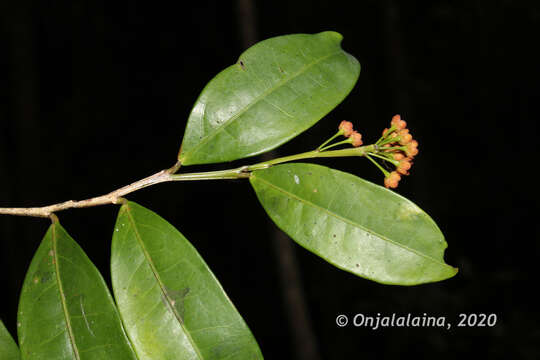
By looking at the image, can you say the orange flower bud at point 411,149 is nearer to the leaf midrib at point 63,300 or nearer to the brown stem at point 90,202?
the brown stem at point 90,202

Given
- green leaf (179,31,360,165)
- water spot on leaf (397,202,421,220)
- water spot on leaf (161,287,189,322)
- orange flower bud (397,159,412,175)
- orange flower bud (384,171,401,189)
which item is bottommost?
water spot on leaf (161,287,189,322)

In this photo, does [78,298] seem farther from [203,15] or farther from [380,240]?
[203,15]

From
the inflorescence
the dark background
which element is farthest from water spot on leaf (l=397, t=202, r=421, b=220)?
the dark background

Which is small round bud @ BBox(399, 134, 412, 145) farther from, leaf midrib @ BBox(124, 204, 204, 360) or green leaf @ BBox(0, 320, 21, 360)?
green leaf @ BBox(0, 320, 21, 360)

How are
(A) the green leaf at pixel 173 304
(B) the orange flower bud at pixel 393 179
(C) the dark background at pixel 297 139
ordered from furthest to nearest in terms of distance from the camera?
(C) the dark background at pixel 297 139, (B) the orange flower bud at pixel 393 179, (A) the green leaf at pixel 173 304

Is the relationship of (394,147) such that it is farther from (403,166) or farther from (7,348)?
(7,348)

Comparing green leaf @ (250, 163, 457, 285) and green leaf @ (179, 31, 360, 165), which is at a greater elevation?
green leaf @ (179, 31, 360, 165)

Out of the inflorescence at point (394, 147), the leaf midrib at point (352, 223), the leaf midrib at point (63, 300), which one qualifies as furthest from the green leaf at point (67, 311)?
the inflorescence at point (394, 147)
